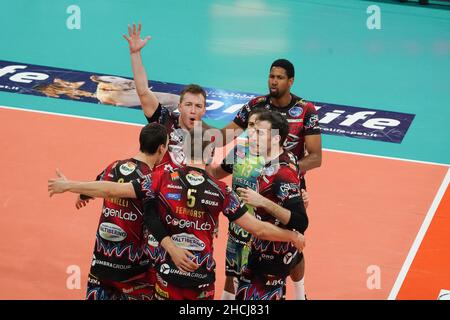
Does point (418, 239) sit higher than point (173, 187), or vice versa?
point (173, 187)

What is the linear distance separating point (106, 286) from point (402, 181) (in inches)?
278

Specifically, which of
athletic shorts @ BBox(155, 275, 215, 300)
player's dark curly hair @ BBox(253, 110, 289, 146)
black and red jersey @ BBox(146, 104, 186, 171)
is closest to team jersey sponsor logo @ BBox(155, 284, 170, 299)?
athletic shorts @ BBox(155, 275, 215, 300)

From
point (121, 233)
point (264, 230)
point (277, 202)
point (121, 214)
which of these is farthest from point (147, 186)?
point (277, 202)

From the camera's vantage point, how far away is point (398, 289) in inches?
461

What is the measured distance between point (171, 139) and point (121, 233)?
1.34 metres

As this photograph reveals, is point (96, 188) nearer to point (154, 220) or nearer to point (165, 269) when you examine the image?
point (154, 220)

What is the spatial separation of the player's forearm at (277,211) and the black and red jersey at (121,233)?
126 cm

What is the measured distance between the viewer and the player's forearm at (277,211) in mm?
8508

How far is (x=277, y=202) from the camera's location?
896 cm

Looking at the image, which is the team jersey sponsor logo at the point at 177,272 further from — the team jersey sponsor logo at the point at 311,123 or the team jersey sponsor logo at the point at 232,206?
the team jersey sponsor logo at the point at 311,123

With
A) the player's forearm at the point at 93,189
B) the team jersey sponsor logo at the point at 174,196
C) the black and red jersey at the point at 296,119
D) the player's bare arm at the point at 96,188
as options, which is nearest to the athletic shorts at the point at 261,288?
the team jersey sponsor logo at the point at 174,196

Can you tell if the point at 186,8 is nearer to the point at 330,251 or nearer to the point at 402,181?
the point at 402,181

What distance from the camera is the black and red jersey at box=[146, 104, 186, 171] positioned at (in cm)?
959
